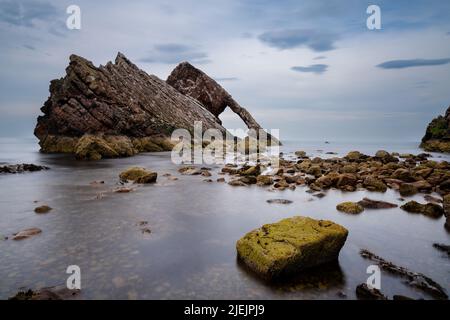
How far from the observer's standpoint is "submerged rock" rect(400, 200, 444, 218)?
39.8ft

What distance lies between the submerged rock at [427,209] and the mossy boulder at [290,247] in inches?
257

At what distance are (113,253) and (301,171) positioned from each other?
19.8 m

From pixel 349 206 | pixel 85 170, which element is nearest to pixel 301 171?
pixel 349 206

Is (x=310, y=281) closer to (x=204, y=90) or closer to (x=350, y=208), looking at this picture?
(x=350, y=208)

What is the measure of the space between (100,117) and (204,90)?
144 feet

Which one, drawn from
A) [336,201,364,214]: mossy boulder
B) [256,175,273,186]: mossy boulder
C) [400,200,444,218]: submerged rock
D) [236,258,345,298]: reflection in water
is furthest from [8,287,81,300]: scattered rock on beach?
[256,175,273,186]: mossy boulder

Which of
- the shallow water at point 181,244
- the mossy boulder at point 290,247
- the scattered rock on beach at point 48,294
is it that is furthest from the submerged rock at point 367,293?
the scattered rock on beach at point 48,294

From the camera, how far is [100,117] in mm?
47688

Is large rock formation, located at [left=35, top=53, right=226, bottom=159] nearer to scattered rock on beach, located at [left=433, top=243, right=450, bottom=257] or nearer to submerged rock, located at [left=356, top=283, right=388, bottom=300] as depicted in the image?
scattered rock on beach, located at [left=433, top=243, right=450, bottom=257]

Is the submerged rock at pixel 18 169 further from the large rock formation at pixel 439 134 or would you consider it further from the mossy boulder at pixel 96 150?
the large rock formation at pixel 439 134

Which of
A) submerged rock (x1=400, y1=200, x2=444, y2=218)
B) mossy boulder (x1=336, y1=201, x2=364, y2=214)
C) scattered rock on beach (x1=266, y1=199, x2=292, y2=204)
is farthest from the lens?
scattered rock on beach (x1=266, y1=199, x2=292, y2=204)

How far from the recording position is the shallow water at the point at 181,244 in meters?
6.51

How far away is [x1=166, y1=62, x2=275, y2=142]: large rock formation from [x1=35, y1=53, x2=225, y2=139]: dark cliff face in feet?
66.5
